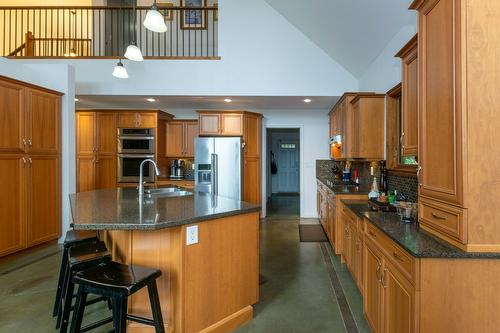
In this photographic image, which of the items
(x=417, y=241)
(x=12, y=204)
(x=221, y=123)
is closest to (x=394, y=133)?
(x=417, y=241)

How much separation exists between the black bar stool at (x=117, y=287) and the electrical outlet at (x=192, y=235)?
0.95 ft

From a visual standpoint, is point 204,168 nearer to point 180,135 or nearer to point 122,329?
point 180,135

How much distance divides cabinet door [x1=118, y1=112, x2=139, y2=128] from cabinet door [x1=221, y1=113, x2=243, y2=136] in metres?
1.71

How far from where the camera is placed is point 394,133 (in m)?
3.02

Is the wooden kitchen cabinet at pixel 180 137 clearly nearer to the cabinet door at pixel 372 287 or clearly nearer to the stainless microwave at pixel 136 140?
the stainless microwave at pixel 136 140

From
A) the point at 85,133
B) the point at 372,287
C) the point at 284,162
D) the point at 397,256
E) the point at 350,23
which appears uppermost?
the point at 350,23

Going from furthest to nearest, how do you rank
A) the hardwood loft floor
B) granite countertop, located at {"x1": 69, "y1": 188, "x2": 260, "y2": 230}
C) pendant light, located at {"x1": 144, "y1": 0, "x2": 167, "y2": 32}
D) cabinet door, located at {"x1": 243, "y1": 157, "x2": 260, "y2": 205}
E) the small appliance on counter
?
the small appliance on counter < cabinet door, located at {"x1": 243, "y1": 157, "x2": 260, "y2": 205} < pendant light, located at {"x1": 144, "y1": 0, "x2": 167, "y2": 32} < the hardwood loft floor < granite countertop, located at {"x1": 69, "y1": 188, "x2": 260, "y2": 230}

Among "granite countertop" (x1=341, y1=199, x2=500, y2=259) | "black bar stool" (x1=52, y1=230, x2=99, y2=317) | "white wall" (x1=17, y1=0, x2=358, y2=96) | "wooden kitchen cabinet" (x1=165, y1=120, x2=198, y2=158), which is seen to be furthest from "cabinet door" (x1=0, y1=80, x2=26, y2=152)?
"granite countertop" (x1=341, y1=199, x2=500, y2=259)

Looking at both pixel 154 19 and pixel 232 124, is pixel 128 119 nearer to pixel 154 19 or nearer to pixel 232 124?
pixel 232 124

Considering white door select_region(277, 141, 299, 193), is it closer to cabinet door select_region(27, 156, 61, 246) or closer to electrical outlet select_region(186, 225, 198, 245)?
cabinet door select_region(27, 156, 61, 246)

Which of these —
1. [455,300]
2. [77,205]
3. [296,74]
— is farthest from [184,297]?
[296,74]

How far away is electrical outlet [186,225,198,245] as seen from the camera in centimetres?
182

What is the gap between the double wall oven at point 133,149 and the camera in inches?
212

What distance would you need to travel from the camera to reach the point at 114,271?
62.4 inches
